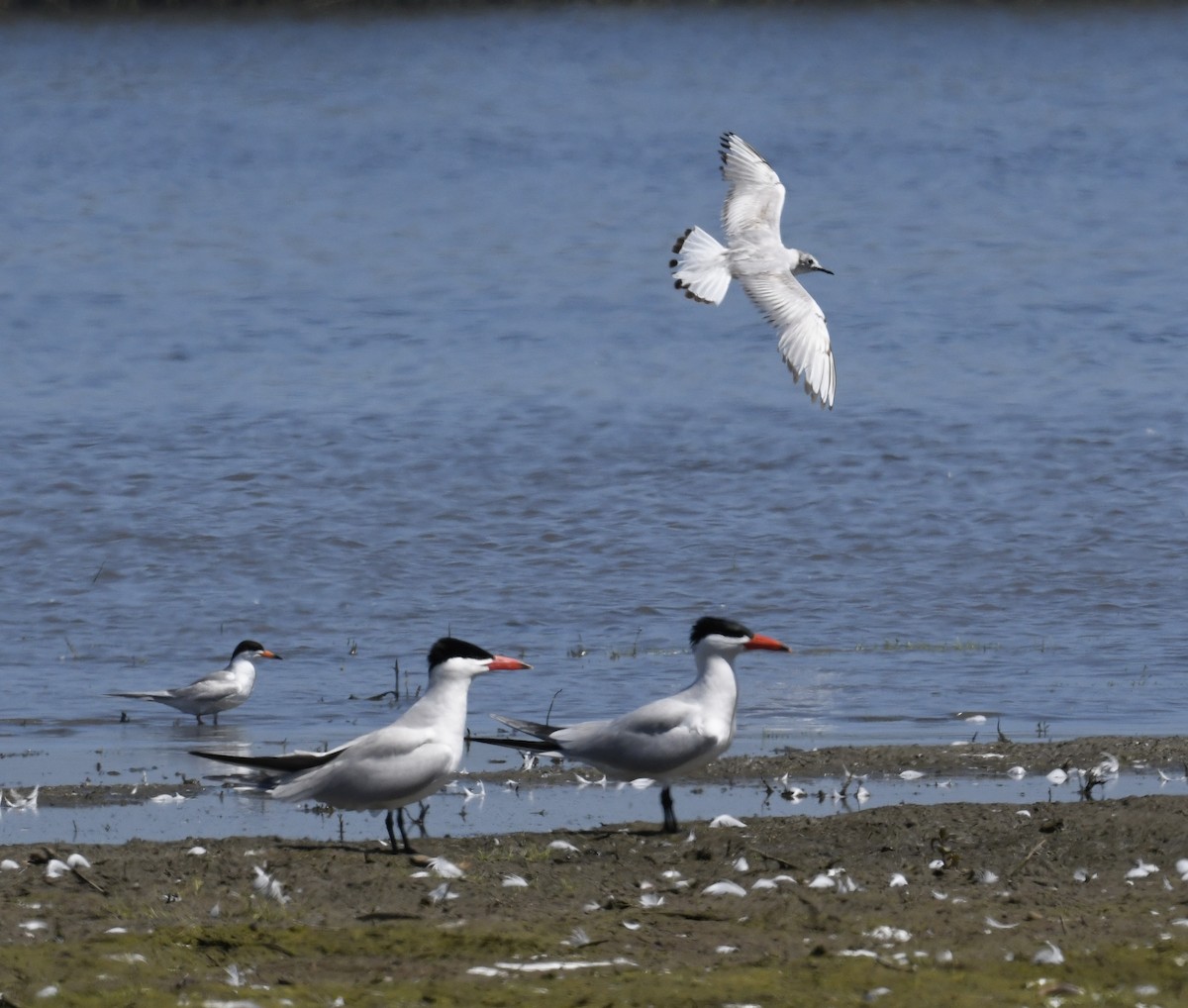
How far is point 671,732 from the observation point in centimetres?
816

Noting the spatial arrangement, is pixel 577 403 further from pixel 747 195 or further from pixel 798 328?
pixel 798 328

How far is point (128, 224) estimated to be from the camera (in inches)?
1231

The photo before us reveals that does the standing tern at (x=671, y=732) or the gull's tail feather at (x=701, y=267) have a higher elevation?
the gull's tail feather at (x=701, y=267)

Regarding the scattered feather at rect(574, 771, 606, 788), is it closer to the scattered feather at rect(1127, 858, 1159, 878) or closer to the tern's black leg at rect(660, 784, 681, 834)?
the tern's black leg at rect(660, 784, 681, 834)

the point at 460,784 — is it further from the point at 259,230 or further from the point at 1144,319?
the point at 259,230

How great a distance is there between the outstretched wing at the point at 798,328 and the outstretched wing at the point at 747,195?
673 mm

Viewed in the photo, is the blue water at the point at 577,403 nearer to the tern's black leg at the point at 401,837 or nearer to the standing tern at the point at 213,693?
the standing tern at the point at 213,693

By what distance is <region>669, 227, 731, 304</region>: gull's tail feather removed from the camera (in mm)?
12625

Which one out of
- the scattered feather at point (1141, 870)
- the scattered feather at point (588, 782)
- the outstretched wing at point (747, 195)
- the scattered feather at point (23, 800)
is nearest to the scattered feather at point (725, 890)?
the scattered feather at point (1141, 870)

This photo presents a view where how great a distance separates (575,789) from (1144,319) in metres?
16.4

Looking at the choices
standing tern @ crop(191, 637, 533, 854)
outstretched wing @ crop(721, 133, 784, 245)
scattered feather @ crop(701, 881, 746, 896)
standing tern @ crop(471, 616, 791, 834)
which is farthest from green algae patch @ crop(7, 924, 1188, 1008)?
outstretched wing @ crop(721, 133, 784, 245)

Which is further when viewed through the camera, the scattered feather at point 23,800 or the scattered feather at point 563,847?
the scattered feather at point 23,800

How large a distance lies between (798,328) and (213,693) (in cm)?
386

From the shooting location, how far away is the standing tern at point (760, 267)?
39.1 ft
